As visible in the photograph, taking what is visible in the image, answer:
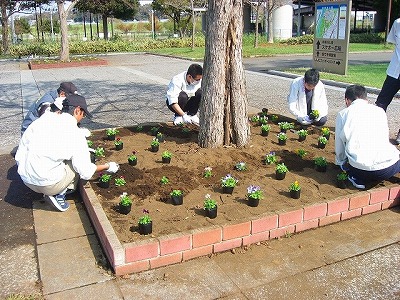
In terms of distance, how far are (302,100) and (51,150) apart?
365cm

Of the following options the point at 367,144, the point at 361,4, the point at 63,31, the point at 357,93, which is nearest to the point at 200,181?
the point at 367,144

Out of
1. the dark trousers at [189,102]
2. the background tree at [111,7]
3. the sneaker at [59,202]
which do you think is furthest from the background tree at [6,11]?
the sneaker at [59,202]

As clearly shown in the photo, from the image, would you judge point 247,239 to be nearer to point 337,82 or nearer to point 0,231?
point 0,231

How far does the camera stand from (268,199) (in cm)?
371

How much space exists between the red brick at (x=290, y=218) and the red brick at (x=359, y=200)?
0.55 m

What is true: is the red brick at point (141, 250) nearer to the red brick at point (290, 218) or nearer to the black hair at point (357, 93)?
the red brick at point (290, 218)

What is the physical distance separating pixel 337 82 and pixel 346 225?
8.16 meters

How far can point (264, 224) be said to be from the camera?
328 centimetres

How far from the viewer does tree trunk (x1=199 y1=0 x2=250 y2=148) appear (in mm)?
4703

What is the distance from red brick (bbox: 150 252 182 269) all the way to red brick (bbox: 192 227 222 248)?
0.49 ft

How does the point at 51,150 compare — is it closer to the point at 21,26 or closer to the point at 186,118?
the point at 186,118

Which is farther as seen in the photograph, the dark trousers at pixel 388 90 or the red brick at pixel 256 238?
the dark trousers at pixel 388 90

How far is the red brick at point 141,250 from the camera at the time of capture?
9.39ft

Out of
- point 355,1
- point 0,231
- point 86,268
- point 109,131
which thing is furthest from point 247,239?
point 355,1
